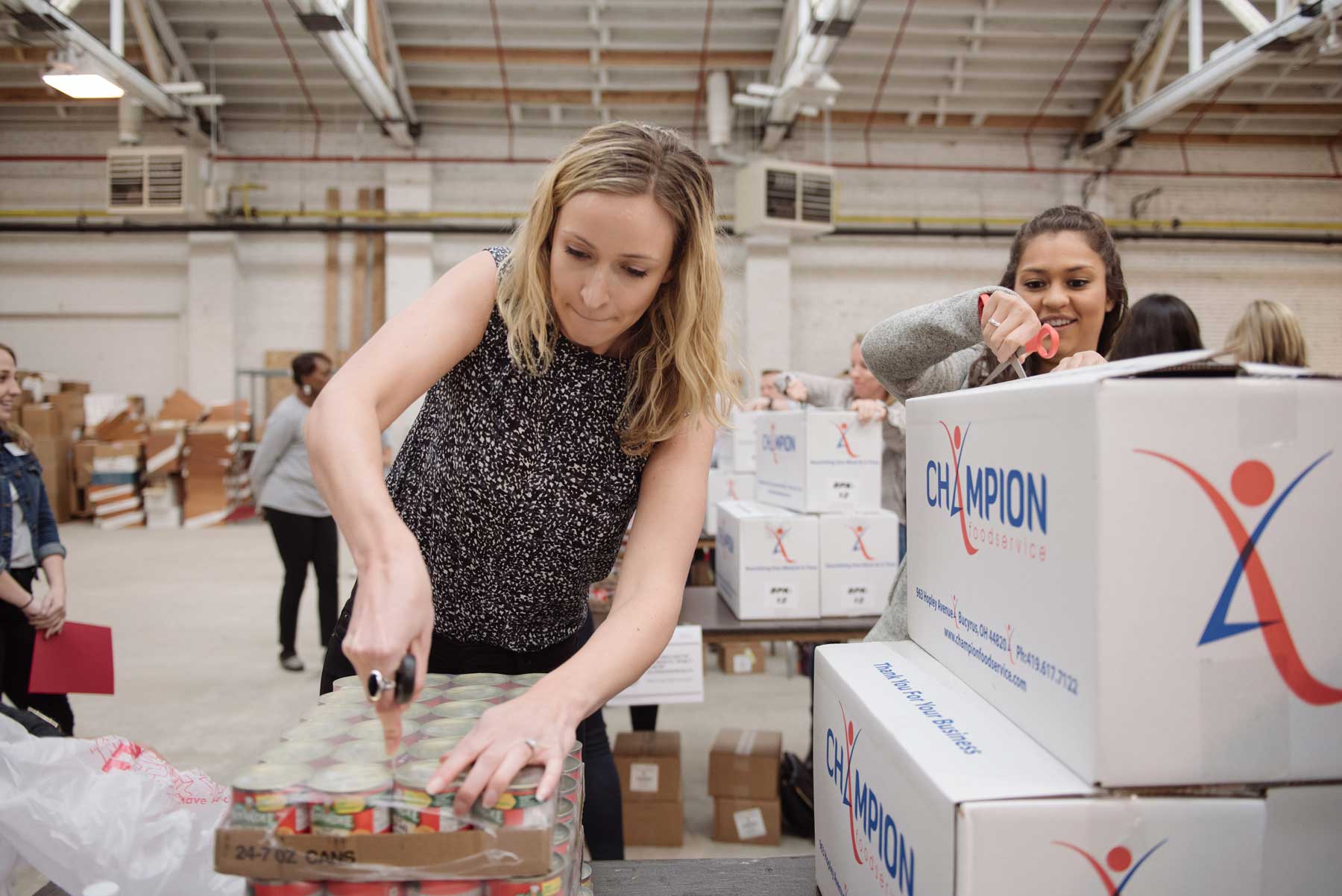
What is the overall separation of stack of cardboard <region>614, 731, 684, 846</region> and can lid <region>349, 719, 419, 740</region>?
1847mm

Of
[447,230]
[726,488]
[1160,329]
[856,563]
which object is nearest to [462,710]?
[856,563]

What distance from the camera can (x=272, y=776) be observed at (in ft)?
2.15

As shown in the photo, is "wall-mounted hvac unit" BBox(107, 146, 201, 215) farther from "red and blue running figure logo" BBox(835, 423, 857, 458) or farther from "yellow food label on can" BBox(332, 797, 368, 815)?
"yellow food label on can" BBox(332, 797, 368, 815)

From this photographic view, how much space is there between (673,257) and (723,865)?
2.37ft

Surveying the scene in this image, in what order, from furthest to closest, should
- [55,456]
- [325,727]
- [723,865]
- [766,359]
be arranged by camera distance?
[766,359] < [55,456] < [723,865] < [325,727]

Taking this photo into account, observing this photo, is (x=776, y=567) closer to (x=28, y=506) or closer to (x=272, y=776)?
(x=272, y=776)

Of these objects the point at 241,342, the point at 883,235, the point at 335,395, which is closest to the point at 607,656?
the point at 335,395

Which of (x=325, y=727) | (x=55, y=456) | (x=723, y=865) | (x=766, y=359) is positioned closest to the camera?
(x=325, y=727)

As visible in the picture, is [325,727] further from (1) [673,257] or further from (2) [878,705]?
(1) [673,257]

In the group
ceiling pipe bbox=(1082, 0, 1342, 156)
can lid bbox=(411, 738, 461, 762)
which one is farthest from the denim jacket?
ceiling pipe bbox=(1082, 0, 1342, 156)

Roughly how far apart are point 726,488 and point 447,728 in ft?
11.7

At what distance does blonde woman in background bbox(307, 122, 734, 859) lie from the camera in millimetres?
866

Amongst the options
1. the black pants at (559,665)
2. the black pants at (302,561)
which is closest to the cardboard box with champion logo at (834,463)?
the black pants at (559,665)

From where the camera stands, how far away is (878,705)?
30.6 inches
